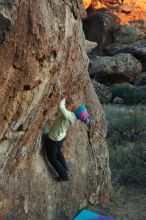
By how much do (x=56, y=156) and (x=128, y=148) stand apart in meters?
4.93

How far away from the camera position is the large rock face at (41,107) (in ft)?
15.2

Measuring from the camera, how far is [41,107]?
561 centimetres

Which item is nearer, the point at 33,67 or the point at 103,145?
the point at 33,67

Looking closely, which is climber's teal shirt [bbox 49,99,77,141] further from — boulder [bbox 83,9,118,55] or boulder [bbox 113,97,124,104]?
boulder [bbox 83,9,118,55]

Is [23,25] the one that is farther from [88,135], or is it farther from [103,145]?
[103,145]

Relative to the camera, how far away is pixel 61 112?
19.8ft

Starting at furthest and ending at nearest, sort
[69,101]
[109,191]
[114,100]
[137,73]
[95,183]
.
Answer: [137,73] < [114,100] < [109,191] < [95,183] < [69,101]

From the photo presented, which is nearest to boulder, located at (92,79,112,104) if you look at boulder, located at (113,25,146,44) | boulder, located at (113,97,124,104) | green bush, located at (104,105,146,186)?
boulder, located at (113,97,124,104)

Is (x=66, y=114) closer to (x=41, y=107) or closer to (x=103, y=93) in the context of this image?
(x=41, y=107)

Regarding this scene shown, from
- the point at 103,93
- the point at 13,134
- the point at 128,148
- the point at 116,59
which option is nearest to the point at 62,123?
the point at 13,134

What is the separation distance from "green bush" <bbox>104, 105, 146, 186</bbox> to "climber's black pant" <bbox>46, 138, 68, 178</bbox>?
2.95 meters

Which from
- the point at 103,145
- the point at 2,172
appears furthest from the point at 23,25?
the point at 103,145

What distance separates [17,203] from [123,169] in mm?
4786

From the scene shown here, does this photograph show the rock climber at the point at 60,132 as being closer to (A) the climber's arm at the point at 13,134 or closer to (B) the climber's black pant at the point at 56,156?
(B) the climber's black pant at the point at 56,156
